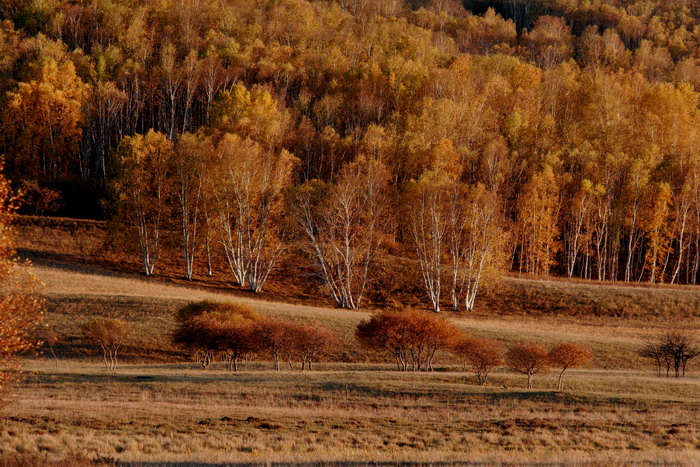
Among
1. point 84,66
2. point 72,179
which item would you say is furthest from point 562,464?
point 84,66

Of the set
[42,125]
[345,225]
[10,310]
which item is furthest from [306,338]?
[42,125]

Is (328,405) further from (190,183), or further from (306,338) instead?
(190,183)

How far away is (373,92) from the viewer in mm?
115000

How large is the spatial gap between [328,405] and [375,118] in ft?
277

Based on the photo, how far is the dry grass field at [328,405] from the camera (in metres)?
19.7

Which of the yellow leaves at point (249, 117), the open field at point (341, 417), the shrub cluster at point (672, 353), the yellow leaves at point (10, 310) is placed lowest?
the shrub cluster at point (672, 353)


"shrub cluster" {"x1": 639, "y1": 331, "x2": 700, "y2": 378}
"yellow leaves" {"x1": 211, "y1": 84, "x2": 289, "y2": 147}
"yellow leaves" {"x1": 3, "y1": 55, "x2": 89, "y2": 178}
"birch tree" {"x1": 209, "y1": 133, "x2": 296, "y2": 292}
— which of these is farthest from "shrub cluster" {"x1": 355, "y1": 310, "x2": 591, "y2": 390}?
"yellow leaves" {"x1": 3, "y1": 55, "x2": 89, "y2": 178}

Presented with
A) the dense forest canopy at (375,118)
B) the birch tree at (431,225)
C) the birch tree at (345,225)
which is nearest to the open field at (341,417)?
the birch tree at (345,225)

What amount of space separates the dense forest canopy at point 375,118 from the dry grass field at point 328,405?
18675 millimetres

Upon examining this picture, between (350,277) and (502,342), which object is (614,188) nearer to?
(350,277)

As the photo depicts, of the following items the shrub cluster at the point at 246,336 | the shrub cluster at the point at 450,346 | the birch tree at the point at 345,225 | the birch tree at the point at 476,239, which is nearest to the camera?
the shrub cluster at the point at 450,346

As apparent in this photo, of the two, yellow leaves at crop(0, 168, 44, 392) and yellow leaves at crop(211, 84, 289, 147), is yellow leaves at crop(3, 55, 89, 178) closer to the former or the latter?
yellow leaves at crop(211, 84, 289, 147)

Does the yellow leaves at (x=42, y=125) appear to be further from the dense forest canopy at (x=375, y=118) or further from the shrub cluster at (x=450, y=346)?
the shrub cluster at (x=450, y=346)

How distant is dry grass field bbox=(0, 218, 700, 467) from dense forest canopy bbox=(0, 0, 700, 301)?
18.7 m
